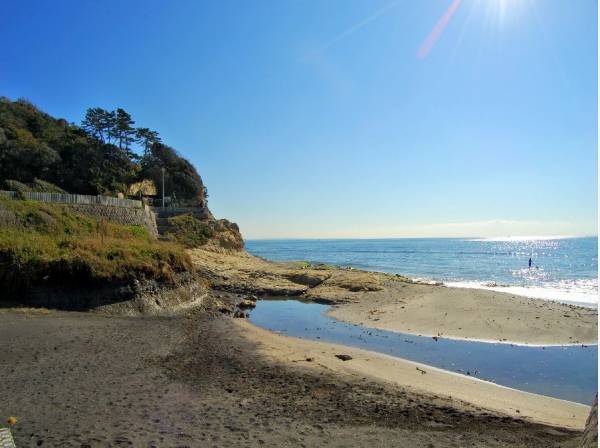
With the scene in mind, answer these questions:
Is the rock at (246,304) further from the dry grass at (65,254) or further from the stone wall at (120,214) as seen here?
the stone wall at (120,214)

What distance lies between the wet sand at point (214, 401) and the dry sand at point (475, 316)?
7118 mm

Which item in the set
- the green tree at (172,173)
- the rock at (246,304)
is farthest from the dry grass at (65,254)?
the green tree at (172,173)

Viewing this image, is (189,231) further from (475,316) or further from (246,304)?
(475,316)

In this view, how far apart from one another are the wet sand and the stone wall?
17.8m

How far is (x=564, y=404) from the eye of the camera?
33.9 ft

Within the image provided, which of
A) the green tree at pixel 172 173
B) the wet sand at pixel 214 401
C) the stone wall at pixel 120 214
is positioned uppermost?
the green tree at pixel 172 173

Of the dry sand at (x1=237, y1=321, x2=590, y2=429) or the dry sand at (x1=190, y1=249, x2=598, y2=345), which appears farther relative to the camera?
the dry sand at (x1=190, y1=249, x2=598, y2=345)

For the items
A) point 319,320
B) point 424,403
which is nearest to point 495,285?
point 319,320

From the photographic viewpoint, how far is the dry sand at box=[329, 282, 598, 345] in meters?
17.5

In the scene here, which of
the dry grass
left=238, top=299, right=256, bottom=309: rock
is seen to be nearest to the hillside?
the dry grass

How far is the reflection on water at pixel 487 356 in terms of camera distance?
12078mm

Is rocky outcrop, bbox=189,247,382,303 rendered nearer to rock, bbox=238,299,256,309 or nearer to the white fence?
rock, bbox=238,299,256,309

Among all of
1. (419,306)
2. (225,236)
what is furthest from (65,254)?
(225,236)

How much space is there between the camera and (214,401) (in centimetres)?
873
